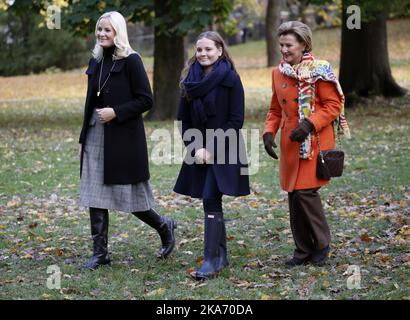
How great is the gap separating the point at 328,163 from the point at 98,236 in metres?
1.98

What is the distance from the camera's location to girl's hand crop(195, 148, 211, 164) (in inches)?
248

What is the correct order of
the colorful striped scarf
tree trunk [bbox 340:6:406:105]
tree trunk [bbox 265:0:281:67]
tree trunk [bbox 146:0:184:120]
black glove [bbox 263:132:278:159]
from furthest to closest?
tree trunk [bbox 265:0:281:67] → tree trunk [bbox 340:6:406:105] → tree trunk [bbox 146:0:184:120] → black glove [bbox 263:132:278:159] → the colorful striped scarf

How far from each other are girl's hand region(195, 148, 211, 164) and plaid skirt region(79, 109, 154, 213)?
0.75 meters

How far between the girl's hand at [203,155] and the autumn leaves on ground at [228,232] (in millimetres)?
918

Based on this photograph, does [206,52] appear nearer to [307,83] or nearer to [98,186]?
[307,83]

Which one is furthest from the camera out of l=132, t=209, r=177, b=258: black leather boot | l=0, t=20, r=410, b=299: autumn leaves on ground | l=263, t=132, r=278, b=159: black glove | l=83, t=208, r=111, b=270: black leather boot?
l=132, t=209, r=177, b=258: black leather boot

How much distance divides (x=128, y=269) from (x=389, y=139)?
361 inches

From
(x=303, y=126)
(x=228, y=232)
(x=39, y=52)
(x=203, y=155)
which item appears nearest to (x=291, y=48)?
(x=303, y=126)

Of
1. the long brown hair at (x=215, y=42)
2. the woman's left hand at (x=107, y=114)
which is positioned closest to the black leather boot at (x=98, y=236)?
the woman's left hand at (x=107, y=114)

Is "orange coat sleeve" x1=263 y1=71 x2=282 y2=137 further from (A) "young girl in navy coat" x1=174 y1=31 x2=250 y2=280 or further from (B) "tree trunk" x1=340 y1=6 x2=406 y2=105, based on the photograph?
(B) "tree trunk" x1=340 y1=6 x2=406 y2=105

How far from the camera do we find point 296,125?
6504mm

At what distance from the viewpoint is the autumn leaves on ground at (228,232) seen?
6.05 metres

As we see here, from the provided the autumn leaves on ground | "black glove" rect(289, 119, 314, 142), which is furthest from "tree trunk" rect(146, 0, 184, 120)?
"black glove" rect(289, 119, 314, 142)
